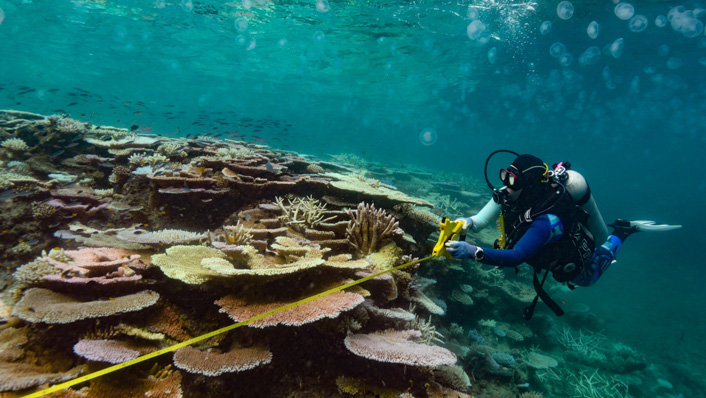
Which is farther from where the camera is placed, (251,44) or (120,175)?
(251,44)

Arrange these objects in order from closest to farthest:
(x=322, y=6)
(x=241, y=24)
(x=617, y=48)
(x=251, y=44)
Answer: (x=617, y=48) < (x=322, y=6) < (x=241, y=24) < (x=251, y=44)

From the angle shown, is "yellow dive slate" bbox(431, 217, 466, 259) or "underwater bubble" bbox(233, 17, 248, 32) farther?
"underwater bubble" bbox(233, 17, 248, 32)

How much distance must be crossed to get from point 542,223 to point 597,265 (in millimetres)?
2470

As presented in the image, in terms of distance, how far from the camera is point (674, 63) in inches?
807

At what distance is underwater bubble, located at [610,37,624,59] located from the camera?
61.5ft

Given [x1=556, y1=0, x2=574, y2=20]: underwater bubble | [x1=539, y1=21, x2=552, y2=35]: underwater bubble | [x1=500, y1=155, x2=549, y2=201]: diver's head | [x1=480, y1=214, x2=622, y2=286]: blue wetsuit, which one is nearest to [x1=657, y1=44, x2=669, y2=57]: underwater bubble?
[x1=539, y1=21, x2=552, y2=35]: underwater bubble

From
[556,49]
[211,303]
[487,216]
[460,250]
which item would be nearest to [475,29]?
[556,49]

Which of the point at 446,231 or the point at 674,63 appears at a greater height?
the point at 674,63

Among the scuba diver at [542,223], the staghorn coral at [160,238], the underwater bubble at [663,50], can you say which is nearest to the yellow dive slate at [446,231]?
the scuba diver at [542,223]

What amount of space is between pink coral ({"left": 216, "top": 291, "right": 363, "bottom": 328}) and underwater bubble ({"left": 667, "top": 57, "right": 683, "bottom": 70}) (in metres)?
30.0

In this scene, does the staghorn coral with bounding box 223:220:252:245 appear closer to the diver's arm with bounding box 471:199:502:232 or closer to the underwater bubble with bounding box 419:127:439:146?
the diver's arm with bounding box 471:199:502:232

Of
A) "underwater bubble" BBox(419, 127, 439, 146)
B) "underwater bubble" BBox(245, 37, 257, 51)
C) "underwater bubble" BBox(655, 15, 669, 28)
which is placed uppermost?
"underwater bubble" BBox(655, 15, 669, 28)

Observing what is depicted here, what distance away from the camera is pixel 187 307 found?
2.67 metres

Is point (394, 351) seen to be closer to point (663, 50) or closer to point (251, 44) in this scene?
point (663, 50)
